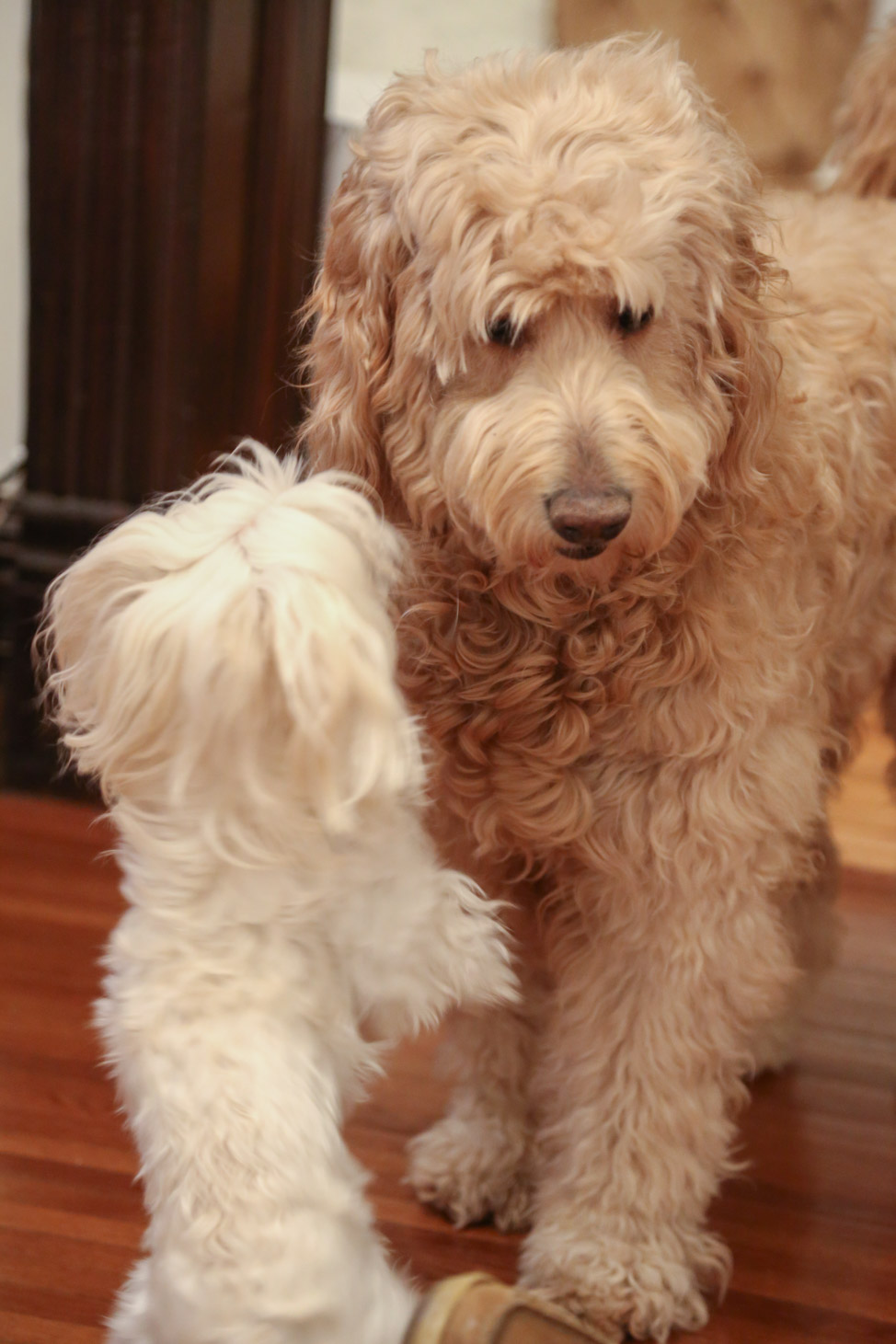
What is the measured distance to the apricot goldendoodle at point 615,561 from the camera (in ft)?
3.36

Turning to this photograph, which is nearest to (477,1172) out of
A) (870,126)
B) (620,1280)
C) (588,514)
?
(620,1280)

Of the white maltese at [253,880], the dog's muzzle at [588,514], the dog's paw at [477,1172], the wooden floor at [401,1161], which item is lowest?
the wooden floor at [401,1161]

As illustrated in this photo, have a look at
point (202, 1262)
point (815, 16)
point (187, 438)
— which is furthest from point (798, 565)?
point (815, 16)

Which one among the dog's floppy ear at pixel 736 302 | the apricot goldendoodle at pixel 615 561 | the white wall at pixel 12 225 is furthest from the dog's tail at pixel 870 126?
the white wall at pixel 12 225

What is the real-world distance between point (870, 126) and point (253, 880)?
128 cm

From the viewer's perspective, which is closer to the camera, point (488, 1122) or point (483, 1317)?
point (483, 1317)

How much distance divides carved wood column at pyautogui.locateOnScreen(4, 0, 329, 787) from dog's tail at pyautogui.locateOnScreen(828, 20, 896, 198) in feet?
2.87

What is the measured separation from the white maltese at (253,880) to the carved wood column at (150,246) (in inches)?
49.5

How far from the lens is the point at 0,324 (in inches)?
121

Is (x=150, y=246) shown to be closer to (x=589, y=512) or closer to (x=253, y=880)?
(x=589, y=512)

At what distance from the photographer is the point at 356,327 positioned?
1.13 m

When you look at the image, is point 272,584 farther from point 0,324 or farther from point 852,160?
point 0,324

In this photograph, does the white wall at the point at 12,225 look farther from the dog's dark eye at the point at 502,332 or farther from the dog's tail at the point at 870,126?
the dog's dark eye at the point at 502,332

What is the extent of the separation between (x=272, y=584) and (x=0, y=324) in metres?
2.50
